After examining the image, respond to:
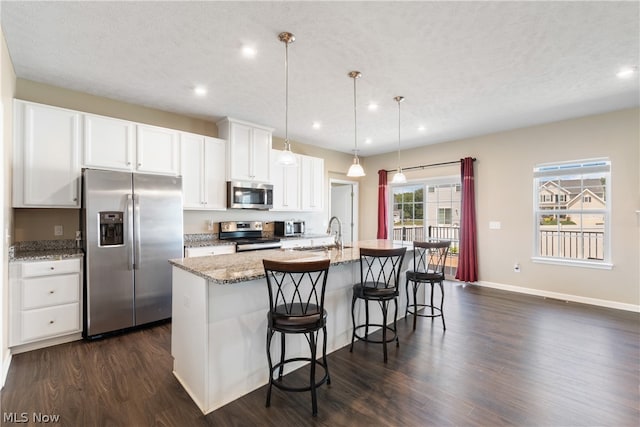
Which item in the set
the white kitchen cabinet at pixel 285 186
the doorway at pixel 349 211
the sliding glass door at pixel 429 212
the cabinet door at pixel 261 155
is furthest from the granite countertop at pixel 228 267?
the doorway at pixel 349 211

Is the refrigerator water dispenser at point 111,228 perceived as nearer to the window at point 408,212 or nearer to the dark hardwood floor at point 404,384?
the dark hardwood floor at point 404,384

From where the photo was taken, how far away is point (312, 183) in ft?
19.3

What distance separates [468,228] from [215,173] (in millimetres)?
4544

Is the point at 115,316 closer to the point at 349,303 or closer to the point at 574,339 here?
the point at 349,303

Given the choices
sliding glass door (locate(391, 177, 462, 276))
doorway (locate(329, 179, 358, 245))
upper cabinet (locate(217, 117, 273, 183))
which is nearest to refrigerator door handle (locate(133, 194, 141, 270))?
upper cabinet (locate(217, 117, 273, 183))

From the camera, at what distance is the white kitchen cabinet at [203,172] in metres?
4.10

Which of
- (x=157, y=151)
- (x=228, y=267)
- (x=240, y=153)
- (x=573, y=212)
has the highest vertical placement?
(x=240, y=153)

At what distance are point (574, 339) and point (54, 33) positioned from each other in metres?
5.60

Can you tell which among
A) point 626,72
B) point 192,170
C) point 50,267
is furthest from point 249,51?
point 626,72

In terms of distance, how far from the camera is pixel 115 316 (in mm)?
3172

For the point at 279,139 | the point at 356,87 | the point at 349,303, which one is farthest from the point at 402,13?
the point at 279,139

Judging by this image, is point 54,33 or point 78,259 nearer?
point 54,33

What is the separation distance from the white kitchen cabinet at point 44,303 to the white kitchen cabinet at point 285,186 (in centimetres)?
294

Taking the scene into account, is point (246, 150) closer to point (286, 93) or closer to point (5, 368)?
point (286, 93)
